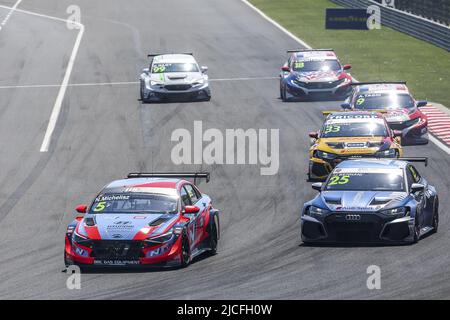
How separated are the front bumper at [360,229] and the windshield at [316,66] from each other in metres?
19.8

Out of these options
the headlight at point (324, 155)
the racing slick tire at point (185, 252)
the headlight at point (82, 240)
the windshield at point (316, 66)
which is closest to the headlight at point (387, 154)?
the headlight at point (324, 155)

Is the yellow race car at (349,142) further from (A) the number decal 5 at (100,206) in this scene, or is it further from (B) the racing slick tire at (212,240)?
(A) the number decal 5 at (100,206)

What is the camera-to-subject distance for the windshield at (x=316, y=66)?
3994 cm

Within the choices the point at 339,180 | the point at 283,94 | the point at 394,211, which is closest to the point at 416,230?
the point at 394,211

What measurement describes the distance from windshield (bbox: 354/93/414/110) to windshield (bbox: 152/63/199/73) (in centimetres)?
794

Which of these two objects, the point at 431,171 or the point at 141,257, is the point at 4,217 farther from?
the point at 431,171

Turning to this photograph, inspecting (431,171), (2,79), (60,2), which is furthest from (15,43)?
(431,171)

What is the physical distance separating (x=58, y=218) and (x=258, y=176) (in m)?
5.65

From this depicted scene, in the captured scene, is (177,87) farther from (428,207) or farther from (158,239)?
(158,239)

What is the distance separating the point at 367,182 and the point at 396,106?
1213cm

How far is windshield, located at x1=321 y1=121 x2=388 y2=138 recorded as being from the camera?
28.3 metres

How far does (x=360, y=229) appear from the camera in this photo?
20.3 m

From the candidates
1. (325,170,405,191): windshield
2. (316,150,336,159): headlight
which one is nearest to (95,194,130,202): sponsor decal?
(325,170,405,191): windshield

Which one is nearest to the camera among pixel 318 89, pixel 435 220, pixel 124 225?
pixel 124 225
